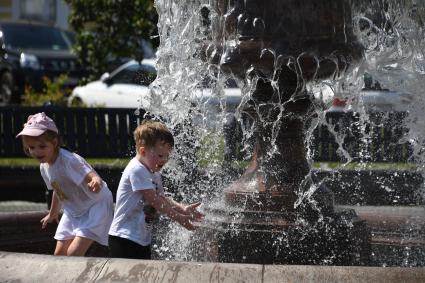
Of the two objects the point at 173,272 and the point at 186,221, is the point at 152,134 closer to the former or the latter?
the point at 186,221

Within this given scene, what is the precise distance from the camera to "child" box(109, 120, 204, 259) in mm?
5344

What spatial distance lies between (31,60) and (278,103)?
16434 mm

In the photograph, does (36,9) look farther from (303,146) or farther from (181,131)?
(303,146)

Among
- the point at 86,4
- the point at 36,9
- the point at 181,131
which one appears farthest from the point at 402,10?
the point at 36,9

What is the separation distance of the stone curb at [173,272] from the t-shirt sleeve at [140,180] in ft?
2.78

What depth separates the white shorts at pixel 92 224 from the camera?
227 inches

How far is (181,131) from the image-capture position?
7828mm

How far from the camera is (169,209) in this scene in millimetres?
5191

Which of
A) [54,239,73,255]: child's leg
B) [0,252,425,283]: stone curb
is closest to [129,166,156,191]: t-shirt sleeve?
[54,239,73,255]: child's leg

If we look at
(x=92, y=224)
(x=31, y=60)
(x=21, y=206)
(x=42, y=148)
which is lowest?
(x=31, y=60)

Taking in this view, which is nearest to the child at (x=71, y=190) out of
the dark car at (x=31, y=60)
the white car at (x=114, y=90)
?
the white car at (x=114, y=90)

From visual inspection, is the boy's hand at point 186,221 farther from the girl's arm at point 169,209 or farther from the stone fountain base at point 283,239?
the stone fountain base at point 283,239

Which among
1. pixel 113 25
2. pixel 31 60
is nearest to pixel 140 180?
pixel 113 25

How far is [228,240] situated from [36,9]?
91.9 feet
